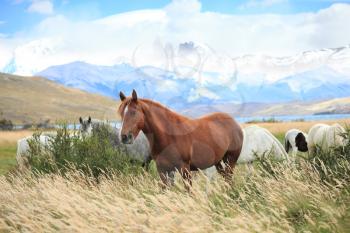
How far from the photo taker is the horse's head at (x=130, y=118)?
8469 millimetres

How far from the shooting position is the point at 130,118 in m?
8.59

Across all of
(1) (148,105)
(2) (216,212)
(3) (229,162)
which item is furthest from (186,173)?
(3) (229,162)

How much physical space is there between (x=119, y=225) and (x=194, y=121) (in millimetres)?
3328

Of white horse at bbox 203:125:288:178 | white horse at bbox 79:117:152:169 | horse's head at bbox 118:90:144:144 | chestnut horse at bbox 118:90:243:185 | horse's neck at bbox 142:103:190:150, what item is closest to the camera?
horse's head at bbox 118:90:144:144

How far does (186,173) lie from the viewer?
359 inches

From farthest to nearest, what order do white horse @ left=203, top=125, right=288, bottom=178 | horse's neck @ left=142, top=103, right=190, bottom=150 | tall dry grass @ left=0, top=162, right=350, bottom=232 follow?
1. white horse @ left=203, top=125, right=288, bottom=178
2. horse's neck @ left=142, top=103, right=190, bottom=150
3. tall dry grass @ left=0, top=162, right=350, bottom=232

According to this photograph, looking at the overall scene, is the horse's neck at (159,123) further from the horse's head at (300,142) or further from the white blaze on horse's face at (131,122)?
the horse's head at (300,142)

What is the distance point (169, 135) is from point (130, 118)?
0.80 meters

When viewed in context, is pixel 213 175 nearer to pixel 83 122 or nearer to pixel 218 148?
pixel 218 148

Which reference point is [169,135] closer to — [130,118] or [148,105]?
[148,105]

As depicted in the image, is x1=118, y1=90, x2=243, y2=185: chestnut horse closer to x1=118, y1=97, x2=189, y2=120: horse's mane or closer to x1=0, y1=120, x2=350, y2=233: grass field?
x1=118, y1=97, x2=189, y2=120: horse's mane

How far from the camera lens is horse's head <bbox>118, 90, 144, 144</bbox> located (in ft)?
27.8

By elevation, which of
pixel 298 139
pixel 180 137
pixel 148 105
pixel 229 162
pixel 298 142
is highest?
pixel 148 105

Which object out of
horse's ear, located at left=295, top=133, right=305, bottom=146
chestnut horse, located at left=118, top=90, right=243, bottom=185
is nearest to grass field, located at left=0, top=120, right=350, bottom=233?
chestnut horse, located at left=118, top=90, right=243, bottom=185
